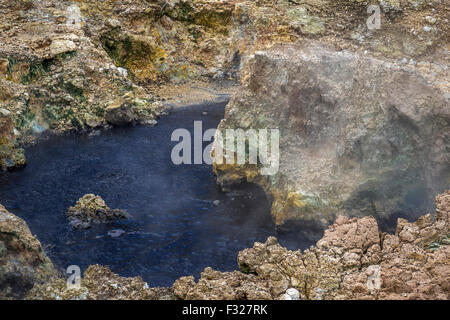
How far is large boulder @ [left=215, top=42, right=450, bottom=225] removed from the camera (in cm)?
1888

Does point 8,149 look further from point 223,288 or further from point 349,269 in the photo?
point 349,269

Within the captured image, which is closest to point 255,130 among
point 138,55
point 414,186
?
point 414,186

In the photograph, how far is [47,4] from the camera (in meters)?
35.3

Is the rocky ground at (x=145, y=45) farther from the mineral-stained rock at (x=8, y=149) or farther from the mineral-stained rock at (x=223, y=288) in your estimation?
the mineral-stained rock at (x=223, y=288)

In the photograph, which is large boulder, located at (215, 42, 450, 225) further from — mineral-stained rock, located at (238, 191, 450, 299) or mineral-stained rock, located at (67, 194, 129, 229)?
mineral-stained rock, located at (67, 194, 129, 229)

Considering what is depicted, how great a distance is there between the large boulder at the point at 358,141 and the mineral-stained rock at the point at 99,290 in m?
7.82

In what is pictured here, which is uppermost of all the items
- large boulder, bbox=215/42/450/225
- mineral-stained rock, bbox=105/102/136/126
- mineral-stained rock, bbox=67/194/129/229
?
mineral-stained rock, bbox=105/102/136/126

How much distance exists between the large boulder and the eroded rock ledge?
204 inches

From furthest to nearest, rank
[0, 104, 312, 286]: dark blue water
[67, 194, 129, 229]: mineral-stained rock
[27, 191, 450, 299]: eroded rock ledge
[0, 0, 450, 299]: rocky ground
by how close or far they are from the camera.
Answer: [67, 194, 129, 229]: mineral-stained rock → [0, 104, 312, 286]: dark blue water → [0, 0, 450, 299]: rocky ground → [27, 191, 450, 299]: eroded rock ledge

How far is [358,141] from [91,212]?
11097 mm

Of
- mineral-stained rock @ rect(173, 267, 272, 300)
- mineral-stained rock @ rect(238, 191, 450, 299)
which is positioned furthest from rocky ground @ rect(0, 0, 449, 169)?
mineral-stained rock @ rect(173, 267, 272, 300)

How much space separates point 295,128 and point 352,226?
782 centimetres
